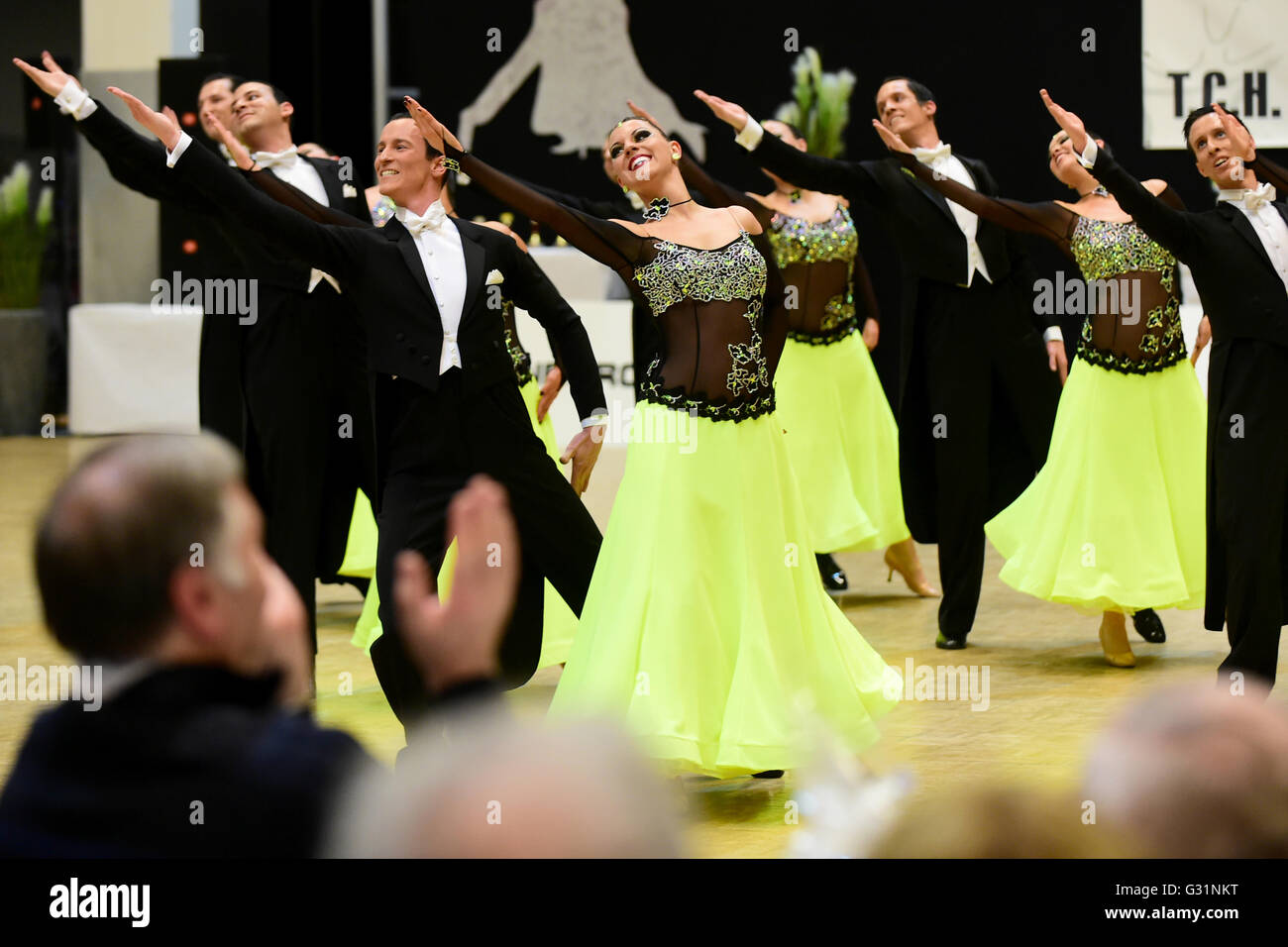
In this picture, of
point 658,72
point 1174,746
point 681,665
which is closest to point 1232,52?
point 658,72

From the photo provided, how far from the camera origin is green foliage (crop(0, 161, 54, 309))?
42.9 feet

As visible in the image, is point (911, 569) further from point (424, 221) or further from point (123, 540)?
point (123, 540)

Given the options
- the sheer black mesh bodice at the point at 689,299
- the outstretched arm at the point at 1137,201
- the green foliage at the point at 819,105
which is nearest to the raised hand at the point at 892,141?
the outstretched arm at the point at 1137,201

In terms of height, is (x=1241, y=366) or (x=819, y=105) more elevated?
(x=819, y=105)

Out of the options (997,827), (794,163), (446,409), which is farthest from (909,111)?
(997,827)

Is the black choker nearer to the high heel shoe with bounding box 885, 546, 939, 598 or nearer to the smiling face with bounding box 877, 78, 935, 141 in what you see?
the smiling face with bounding box 877, 78, 935, 141

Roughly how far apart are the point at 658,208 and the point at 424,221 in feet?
1.85

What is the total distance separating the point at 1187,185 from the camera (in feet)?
34.4

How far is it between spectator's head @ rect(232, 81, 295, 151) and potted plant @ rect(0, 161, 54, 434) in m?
8.13

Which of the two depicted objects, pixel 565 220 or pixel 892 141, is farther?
pixel 892 141

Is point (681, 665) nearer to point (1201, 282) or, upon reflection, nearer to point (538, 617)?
point (538, 617)

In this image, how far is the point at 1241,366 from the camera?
4746 millimetres
